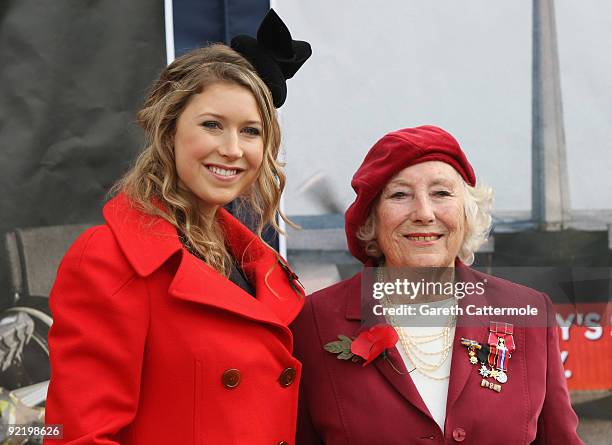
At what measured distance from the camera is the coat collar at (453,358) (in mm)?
1874

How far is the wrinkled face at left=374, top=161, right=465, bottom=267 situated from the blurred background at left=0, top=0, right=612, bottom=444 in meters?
0.68

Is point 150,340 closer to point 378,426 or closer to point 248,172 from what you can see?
point 248,172

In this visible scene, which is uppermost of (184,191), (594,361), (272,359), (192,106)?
(192,106)

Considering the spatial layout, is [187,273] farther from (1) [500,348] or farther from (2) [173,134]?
(1) [500,348]

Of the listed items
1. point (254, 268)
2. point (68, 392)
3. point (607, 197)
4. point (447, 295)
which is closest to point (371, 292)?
point (447, 295)

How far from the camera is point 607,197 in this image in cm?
263

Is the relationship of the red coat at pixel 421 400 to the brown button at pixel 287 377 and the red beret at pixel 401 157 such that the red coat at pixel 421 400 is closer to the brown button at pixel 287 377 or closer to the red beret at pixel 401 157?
the brown button at pixel 287 377

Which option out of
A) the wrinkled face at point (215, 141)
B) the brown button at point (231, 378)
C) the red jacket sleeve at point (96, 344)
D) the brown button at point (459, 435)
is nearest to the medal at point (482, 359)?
the brown button at point (459, 435)

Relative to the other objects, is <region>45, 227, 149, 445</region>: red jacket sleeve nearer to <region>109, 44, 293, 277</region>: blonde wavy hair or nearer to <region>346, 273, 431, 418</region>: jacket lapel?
<region>109, 44, 293, 277</region>: blonde wavy hair

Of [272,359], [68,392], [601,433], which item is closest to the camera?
[68,392]

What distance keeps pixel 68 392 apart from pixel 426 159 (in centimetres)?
118

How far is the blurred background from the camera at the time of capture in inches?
101

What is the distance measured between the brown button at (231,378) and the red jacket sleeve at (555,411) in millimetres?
961

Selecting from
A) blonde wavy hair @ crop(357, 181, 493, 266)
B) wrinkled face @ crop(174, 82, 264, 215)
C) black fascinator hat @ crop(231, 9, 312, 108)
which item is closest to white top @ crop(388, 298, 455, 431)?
blonde wavy hair @ crop(357, 181, 493, 266)
